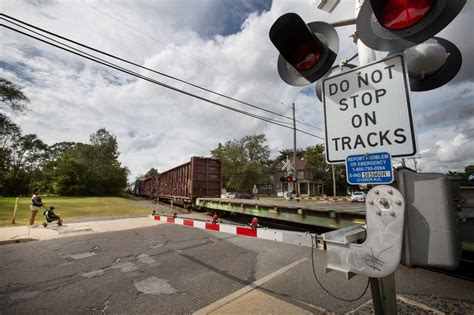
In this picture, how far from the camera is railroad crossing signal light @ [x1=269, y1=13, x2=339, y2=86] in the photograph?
66.8 inches

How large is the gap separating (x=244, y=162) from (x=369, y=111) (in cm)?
4192

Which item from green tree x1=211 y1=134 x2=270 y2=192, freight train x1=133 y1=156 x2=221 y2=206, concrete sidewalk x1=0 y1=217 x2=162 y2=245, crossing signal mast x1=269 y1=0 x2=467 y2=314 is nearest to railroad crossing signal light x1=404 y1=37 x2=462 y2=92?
crossing signal mast x1=269 y1=0 x2=467 y2=314

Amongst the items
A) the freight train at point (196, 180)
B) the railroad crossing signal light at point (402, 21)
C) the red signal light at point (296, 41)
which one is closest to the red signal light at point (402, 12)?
the railroad crossing signal light at point (402, 21)

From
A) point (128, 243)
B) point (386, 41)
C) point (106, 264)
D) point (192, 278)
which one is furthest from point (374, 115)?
point (128, 243)

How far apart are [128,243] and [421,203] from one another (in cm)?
744

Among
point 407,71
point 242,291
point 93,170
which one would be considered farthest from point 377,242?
point 93,170

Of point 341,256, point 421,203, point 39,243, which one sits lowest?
point 39,243

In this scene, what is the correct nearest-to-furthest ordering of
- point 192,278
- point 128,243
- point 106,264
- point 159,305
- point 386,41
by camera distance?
1. point 386,41
2. point 159,305
3. point 192,278
4. point 106,264
5. point 128,243

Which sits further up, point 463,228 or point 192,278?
point 463,228

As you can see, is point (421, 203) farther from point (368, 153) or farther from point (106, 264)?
point (106, 264)

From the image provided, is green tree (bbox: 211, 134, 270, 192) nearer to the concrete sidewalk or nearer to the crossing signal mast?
the concrete sidewalk

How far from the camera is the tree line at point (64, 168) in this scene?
37.0m

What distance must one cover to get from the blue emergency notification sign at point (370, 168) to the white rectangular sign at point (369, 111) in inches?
1.4

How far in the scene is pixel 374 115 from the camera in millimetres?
1388
